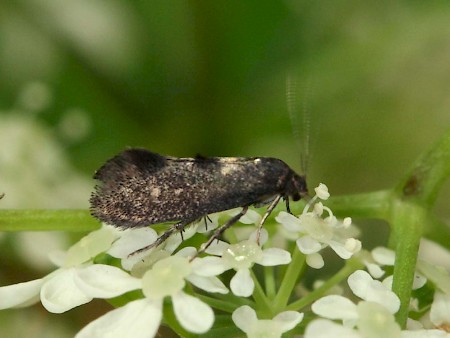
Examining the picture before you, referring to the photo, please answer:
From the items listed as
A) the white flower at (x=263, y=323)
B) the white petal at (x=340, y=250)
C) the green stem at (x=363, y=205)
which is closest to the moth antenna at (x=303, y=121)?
the green stem at (x=363, y=205)

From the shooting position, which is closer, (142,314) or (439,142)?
(142,314)

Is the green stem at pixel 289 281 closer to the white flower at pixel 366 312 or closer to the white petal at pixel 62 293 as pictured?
the white flower at pixel 366 312

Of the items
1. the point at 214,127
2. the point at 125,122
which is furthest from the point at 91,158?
the point at 214,127

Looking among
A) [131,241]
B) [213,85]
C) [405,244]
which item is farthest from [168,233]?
[213,85]

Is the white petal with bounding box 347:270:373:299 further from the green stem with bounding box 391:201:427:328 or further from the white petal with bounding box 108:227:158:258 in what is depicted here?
the white petal with bounding box 108:227:158:258

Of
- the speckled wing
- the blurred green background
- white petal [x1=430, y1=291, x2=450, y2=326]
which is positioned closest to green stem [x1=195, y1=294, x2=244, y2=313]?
the speckled wing

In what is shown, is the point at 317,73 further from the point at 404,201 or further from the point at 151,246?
the point at 151,246
